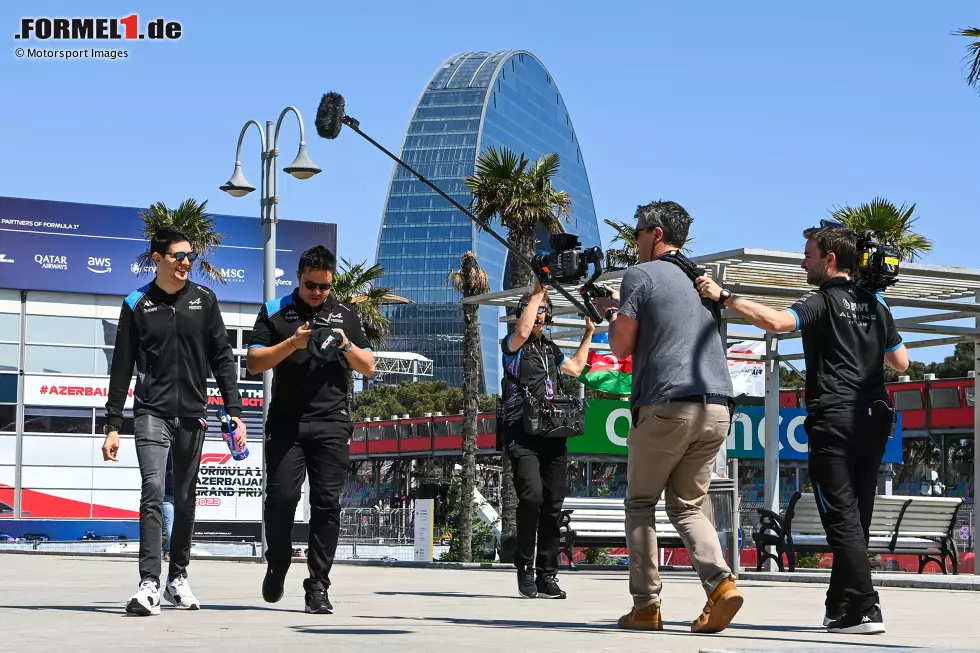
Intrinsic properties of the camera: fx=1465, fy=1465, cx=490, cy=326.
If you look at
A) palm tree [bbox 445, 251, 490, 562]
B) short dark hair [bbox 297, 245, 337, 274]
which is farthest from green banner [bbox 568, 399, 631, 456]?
short dark hair [bbox 297, 245, 337, 274]

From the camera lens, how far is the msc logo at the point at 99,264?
6278cm

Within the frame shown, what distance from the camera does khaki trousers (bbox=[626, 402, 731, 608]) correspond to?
6.65 meters

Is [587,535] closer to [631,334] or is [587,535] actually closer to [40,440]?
[631,334]

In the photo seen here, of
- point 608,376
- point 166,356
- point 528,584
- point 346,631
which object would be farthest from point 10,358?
point 346,631

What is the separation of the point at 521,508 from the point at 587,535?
7.27m

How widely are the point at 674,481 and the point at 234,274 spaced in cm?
5997

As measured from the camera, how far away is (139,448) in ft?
25.9

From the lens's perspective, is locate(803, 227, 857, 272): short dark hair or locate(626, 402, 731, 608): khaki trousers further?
locate(803, 227, 857, 272): short dark hair

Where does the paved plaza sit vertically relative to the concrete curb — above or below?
above

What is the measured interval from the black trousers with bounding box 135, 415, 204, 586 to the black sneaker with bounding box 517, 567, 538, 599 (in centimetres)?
256

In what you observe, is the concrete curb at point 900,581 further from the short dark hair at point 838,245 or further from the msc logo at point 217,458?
the msc logo at point 217,458

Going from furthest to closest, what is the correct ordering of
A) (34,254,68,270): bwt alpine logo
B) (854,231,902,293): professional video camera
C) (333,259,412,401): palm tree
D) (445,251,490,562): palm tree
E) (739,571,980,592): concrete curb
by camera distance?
(34,254,68,270): bwt alpine logo, (333,259,412,401): palm tree, (445,251,490,562): palm tree, (739,571,980,592): concrete curb, (854,231,902,293): professional video camera

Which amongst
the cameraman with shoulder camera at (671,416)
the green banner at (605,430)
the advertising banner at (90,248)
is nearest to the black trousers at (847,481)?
the cameraman with shoulder camera at (671,416)

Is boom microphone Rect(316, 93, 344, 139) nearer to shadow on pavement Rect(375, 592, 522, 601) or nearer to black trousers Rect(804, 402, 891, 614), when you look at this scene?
shadow on pavement Rect(375, 592, 522, 601)
